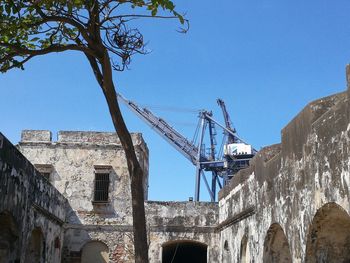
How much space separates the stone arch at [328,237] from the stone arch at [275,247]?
215 centimetres

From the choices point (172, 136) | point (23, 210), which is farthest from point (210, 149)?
point (23, 210)

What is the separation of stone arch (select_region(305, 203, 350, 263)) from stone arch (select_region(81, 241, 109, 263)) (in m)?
10.4

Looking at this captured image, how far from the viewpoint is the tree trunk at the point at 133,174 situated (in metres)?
5.64

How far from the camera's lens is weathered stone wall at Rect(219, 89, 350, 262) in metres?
6.62

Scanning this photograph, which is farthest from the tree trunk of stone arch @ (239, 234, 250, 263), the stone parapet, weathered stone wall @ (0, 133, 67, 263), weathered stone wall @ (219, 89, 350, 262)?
the stone parapet

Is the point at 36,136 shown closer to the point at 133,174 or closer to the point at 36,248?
the point at 36,248

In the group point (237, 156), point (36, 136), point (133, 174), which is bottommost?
point (133, 174)

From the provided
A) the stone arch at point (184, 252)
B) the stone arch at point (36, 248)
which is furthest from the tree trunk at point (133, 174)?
the stone arch at point (184, 252)

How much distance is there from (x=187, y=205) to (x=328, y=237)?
32.3 ft

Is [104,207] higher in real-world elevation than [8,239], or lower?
higher

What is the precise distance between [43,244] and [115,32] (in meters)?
9.08

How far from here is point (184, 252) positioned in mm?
20906

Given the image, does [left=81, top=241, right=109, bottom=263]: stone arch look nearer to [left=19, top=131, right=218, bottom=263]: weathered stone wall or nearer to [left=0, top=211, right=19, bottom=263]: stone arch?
[left=19, top=131, right=218, bottom=263]: weathered stone wall

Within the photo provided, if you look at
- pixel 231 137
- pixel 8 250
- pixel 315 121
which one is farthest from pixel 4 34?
pixel 231 137
